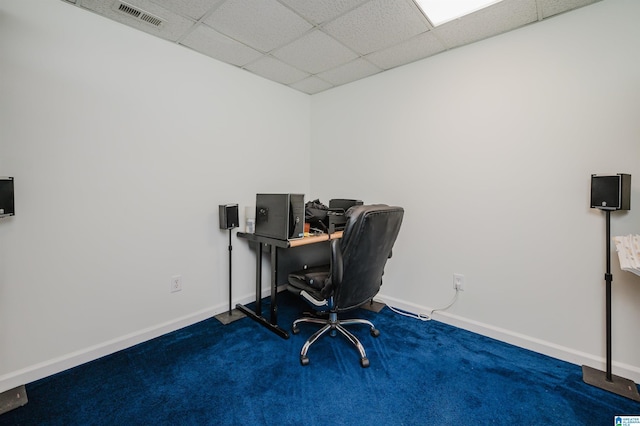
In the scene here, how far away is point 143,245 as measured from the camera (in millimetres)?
2227

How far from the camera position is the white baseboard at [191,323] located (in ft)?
5.76

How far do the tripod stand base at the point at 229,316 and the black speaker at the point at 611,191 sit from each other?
9.15 ft

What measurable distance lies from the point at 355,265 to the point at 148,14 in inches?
87.0

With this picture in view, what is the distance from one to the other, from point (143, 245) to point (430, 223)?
2.45m

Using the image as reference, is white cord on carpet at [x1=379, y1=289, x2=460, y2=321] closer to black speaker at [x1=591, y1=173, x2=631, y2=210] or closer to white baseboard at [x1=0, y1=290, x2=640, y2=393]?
white baseboard at [x1=0, y1=290, x2=640, y2=393]

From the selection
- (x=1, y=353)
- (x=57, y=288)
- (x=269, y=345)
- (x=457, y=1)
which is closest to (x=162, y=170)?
(x=57, y=288)

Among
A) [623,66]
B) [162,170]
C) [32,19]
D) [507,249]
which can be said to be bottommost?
[507,249]

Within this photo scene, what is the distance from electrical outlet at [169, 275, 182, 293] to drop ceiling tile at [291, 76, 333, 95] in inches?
93.0

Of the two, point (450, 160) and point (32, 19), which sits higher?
point (32, 19)

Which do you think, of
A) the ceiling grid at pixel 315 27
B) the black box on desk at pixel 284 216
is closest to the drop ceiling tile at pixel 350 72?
the ceiling grid at pixel 315 27

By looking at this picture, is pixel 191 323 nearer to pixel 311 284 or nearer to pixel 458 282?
pixel 311 284

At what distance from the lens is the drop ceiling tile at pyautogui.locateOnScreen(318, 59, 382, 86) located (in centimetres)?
273

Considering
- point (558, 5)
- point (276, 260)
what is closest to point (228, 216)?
point (276, 260)

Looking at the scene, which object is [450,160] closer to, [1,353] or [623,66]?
[623,66]
